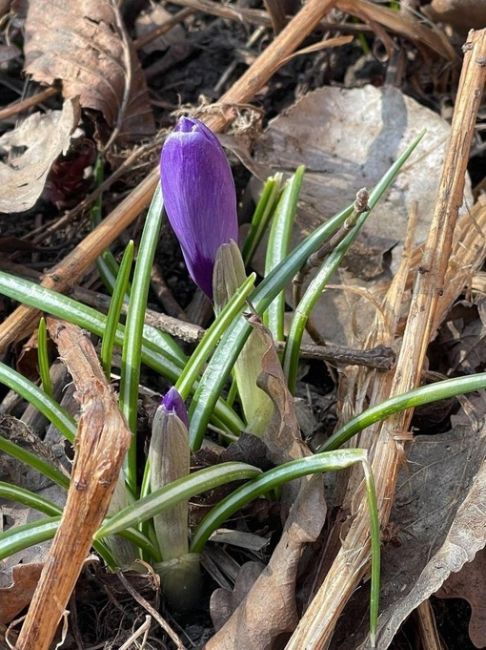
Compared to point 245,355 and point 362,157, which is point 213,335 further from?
point 362,157

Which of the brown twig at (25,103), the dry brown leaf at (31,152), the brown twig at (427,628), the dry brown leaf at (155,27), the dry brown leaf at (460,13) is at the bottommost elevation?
the brown twig at (427,628)

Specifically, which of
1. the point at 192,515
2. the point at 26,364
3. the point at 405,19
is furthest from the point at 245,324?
the point at 405,19

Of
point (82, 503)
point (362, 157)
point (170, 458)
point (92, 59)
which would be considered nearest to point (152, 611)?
point (170, 458)

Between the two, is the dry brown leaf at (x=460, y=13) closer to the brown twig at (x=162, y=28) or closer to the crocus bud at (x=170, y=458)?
the brown twig at (x=162, y=28)

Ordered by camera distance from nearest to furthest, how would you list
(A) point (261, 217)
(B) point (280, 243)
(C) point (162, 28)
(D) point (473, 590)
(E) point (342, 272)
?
(D) point (473, 590)
(B) point (280, 243)
(A) point (261, 217)
(E) point (342, 272)
(C) point (162, 28)

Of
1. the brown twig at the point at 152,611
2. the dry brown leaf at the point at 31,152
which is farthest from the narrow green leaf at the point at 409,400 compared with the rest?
the dry brown leaf at the point at 31,152
